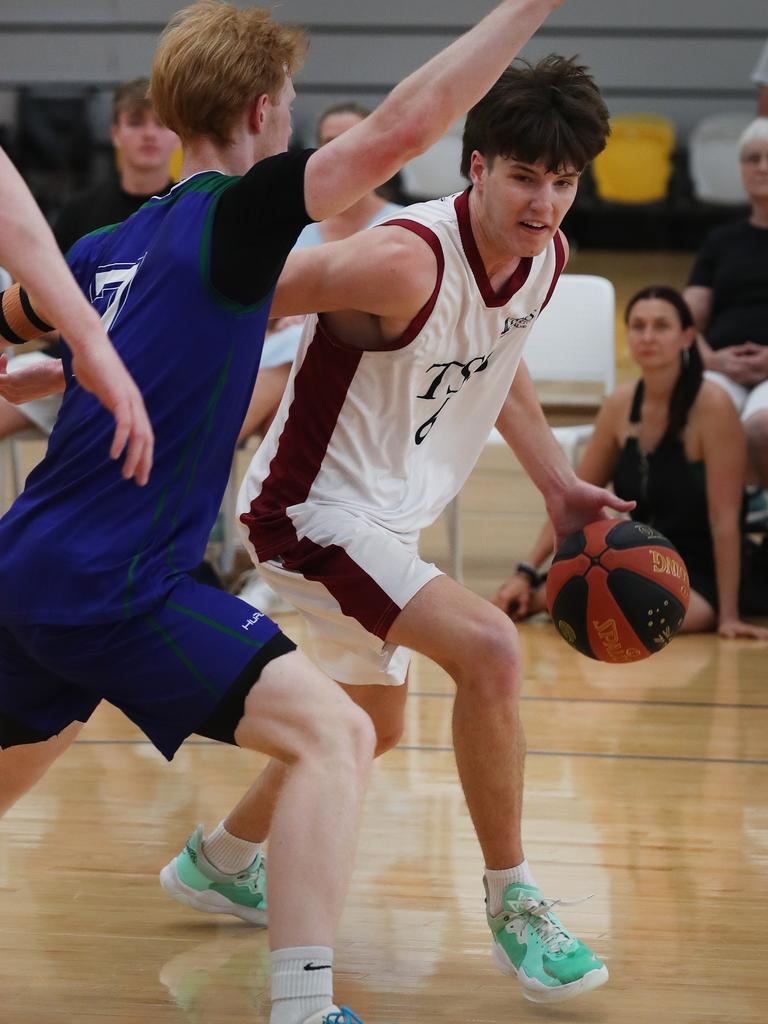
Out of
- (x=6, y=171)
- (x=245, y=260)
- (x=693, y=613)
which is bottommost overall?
(x=693, y=613)

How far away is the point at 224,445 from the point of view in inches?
82.1

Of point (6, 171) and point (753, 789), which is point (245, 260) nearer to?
point (6, 171)

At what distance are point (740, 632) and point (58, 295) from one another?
3.78 metres

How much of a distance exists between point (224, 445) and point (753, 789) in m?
2.07

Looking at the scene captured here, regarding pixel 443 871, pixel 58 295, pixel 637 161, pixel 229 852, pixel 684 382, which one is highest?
pixel 58 295

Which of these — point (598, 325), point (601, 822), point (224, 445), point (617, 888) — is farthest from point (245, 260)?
point (598, 325)

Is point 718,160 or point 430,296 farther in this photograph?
point 718,160

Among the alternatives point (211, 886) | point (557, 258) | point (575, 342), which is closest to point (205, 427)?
point (557, 258)

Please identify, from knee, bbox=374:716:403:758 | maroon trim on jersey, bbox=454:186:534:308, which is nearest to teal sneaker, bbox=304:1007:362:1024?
knee, bbox=374:716:403:758

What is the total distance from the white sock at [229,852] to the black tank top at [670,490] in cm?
272

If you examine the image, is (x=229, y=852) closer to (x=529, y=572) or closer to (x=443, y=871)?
(x=443, y=871)

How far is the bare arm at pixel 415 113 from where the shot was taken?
1891 mm

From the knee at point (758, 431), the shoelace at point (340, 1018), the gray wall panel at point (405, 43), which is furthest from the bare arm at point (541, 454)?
the gray wall panel at point (405, 43)

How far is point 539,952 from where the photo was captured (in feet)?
8.15
